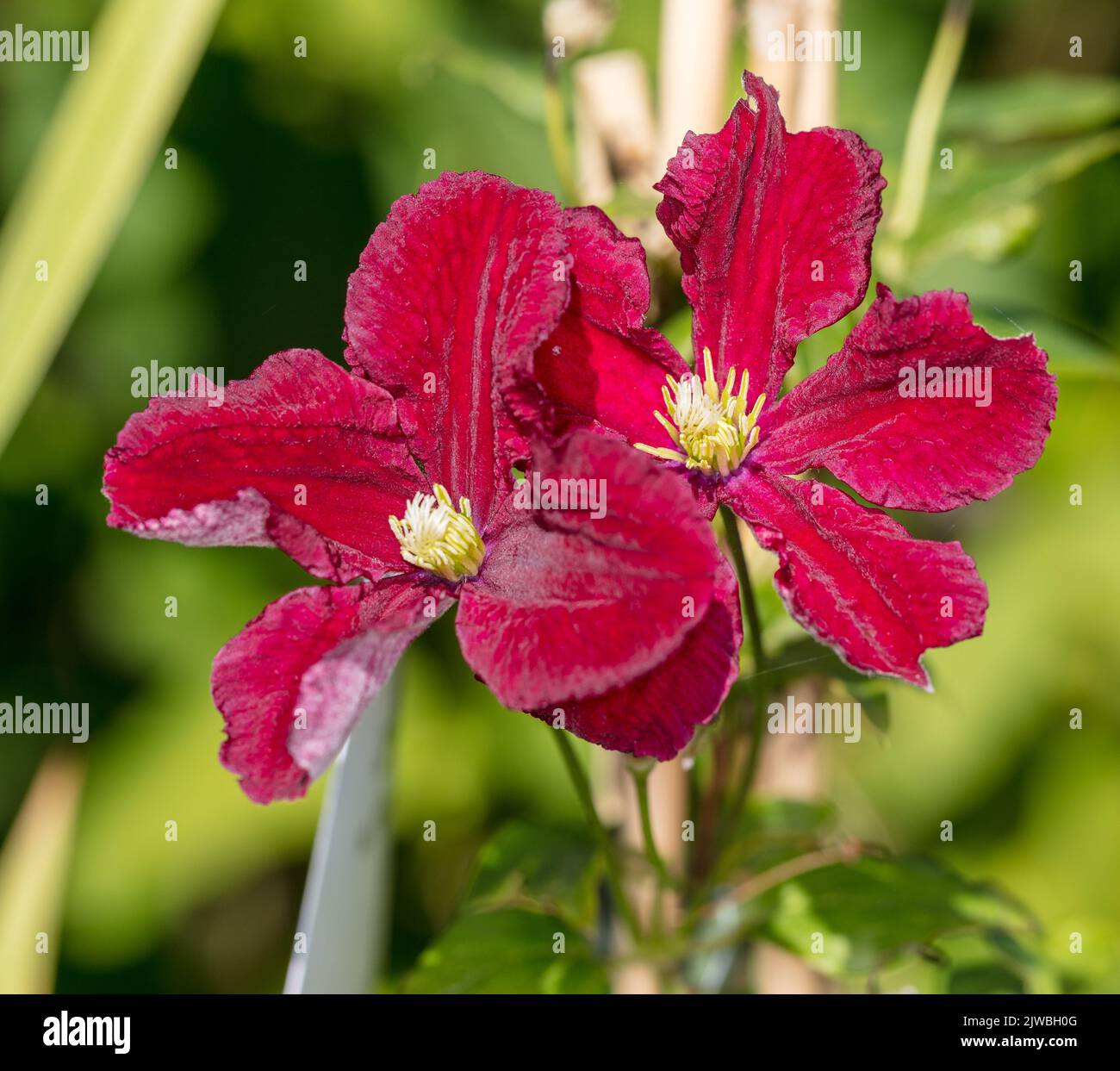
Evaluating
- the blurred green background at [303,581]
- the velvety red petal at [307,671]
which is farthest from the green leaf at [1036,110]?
the velvety red petal at [307,671]

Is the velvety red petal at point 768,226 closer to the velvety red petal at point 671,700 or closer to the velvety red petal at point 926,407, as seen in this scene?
the velvety red petal at point 926,407

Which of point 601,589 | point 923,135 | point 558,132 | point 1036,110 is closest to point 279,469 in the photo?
point 601,589

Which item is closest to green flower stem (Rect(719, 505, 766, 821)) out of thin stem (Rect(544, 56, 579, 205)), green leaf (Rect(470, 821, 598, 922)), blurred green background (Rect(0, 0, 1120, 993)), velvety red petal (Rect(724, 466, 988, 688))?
velvety red petal (Rect(724, 466, 988, 688))

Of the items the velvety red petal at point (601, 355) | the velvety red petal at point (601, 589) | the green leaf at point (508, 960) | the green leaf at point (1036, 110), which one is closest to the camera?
the velvety red petal at point (601, 589)

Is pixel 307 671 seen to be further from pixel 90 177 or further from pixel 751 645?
pixel 90 177

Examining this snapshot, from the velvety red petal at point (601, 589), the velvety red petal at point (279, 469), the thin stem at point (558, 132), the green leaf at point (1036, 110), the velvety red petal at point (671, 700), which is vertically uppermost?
the green leaf at point (1036, 110)

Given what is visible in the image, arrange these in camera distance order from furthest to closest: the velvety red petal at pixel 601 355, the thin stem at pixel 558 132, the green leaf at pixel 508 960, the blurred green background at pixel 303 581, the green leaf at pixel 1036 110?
1. the blurred green background at pixel 303 581
2. the green leaf at pixel 1036 110
3. the thin stem at pixel 558 132
4. the green leaf at pixel 508 960
5. the velvety red petal at pixel 601 355

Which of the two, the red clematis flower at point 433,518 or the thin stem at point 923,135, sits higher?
the thin stem at point 923,135
